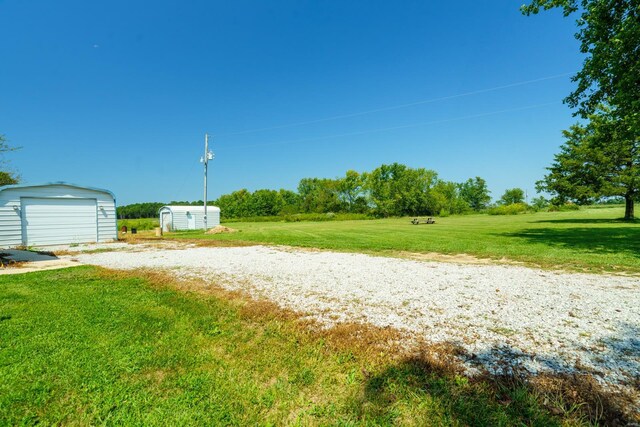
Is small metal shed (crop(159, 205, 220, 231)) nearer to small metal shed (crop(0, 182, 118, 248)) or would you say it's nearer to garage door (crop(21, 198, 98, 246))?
small metal shed (crop(0, 182, 118, 248))

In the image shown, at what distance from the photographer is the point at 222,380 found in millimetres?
2758

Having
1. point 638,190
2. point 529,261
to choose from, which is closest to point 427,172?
point 638,190

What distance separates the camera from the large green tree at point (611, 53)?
959 cm

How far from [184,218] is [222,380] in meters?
30.4

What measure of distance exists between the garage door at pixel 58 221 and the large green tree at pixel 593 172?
1441 inches

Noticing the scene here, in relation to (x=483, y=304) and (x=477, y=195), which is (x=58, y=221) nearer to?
(x=483, y=304)

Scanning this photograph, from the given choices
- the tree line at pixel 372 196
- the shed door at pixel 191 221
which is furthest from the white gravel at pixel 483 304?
the tree line at pixel 372 196

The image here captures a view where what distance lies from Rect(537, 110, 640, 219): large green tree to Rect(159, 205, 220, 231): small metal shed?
33.1 metres

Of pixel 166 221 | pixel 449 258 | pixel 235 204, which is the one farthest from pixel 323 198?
pixel 449 258

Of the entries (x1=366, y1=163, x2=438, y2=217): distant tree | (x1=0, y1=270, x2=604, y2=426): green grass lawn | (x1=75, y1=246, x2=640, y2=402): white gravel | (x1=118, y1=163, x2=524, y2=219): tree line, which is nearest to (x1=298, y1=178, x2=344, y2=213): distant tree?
(x1=118, y1=163, x2=524, y2=219): tree line

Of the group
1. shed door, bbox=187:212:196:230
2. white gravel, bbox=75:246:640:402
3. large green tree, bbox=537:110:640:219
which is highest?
large green tree, bbox=537:110:640:219

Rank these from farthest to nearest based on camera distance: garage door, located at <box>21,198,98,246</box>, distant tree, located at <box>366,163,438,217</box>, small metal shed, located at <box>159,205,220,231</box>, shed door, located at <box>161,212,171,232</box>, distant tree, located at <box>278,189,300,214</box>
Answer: distant tree, located at <box>278,189,300,214</box>
distant tree, located at <box>366,163,438,217</box>
small metal shed, located at <box>159,205,220,231</box>
shed door, located at <box>161,212,171,232</box>
garage door, located at <box>21,198,98,246</box>

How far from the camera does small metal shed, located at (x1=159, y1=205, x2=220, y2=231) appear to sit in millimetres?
29203

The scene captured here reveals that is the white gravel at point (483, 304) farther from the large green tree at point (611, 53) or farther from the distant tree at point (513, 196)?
the distant tree at point (513, 196)
